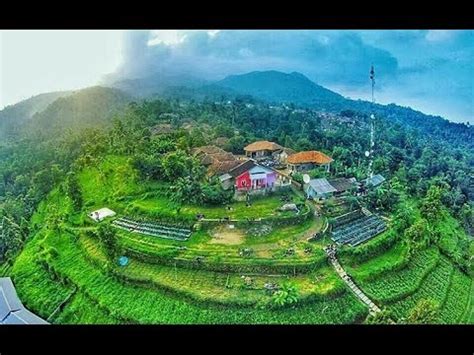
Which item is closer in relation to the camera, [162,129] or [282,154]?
[282,154]

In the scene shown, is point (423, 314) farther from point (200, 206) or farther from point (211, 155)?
point (211, 155)

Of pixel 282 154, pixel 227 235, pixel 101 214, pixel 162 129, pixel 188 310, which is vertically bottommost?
pixel 188 310

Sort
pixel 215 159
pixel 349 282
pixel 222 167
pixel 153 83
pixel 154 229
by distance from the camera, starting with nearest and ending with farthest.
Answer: pixel 349 282, pixel 154 229, pixel 222 167, pixel 215 159, pixel 153 83

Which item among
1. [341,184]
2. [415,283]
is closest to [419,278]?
[415,283]

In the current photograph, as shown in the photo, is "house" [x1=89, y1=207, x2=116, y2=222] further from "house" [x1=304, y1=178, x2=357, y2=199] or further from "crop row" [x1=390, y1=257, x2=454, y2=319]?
"crop row" [x1=390, y1=257, x2=454, y2=319]

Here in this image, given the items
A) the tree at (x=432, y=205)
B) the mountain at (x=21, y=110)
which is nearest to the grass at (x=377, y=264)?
the tree at (x=432, y=205)

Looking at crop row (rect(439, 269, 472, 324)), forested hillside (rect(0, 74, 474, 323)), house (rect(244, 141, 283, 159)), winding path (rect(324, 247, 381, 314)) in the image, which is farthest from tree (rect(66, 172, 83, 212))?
crop row (rect(439, 269, 472, 324))
